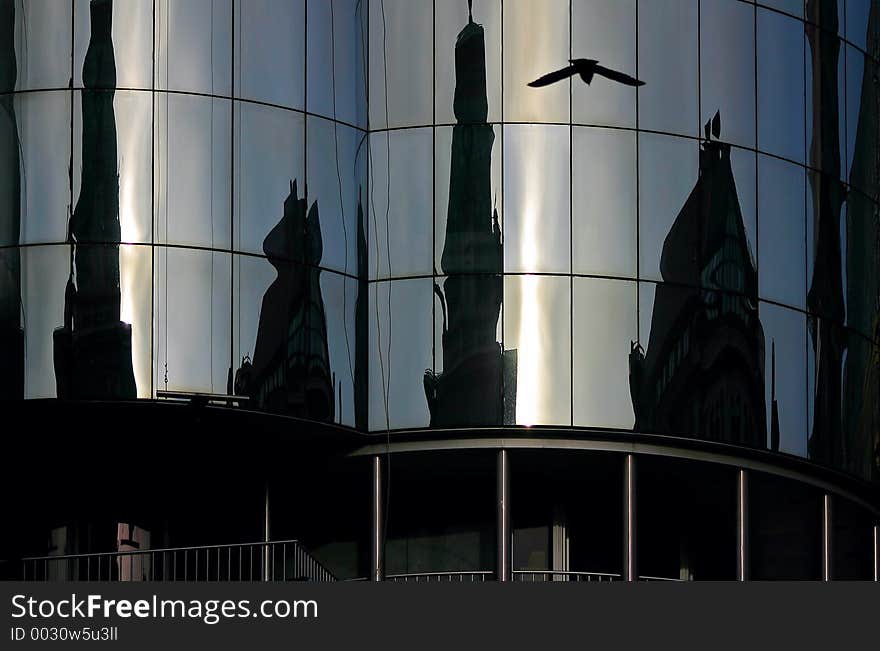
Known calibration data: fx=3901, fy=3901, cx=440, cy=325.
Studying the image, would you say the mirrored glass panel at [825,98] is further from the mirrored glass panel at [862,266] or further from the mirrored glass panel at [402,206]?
the mirrored glass panel at [402,206]

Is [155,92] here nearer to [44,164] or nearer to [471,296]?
[44,164]

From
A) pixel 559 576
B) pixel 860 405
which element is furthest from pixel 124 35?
pixel 860 405

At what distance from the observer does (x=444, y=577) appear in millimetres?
66062

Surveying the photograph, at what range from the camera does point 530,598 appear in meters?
60.7

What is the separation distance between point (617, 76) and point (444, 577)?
8.95 meters

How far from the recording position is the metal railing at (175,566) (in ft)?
214

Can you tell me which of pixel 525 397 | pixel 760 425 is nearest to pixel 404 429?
pixel 525 397

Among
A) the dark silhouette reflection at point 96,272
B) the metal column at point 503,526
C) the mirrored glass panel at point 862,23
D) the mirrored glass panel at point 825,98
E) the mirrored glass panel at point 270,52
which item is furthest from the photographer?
the mirrored glass panel at point 862,23

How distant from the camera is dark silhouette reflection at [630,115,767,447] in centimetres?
6456

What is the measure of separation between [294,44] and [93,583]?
395 inches

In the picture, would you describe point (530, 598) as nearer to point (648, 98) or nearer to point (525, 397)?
A: point (525, 397)

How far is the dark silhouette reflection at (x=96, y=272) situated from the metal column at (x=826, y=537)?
12.6 m

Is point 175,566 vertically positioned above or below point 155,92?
below

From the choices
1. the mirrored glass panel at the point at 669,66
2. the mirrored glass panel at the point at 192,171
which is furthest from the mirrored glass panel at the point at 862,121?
the mirrored glass panel at the point at 192,171
